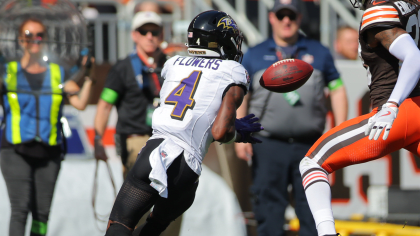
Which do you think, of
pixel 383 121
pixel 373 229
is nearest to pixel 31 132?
pixel 383 121

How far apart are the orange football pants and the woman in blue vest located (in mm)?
2133

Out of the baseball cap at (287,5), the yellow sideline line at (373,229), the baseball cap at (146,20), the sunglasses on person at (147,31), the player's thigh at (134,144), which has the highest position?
the baseball cap at (287,5)

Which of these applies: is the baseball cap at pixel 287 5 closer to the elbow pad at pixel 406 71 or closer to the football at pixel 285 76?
the football at pixel 285 76

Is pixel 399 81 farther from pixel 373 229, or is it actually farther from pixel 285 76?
pixel 373 229

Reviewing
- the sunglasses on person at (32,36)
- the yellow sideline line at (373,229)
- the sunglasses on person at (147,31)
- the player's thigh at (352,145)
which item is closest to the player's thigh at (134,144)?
the sunglasses on person at (147,31)

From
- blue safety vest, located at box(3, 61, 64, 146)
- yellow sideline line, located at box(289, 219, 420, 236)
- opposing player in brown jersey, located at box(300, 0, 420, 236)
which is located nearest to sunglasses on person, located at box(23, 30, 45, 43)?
blue safety vest, located at box(3, 61, 64, 146)

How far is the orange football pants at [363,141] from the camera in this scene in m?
3.24

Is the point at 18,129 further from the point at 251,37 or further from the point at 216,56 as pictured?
the point at 251,37

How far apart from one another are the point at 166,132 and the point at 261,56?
6.12ft

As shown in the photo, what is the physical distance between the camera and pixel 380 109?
3.26m

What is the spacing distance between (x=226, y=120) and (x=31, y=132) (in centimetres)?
188

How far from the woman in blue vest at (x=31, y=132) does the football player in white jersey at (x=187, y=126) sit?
1.35 meters

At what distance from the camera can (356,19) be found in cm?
793

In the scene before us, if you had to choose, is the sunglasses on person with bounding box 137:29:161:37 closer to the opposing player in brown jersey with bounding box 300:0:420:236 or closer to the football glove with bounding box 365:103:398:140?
the opposing player in brown jersey with bounding box 300:0:420:236
